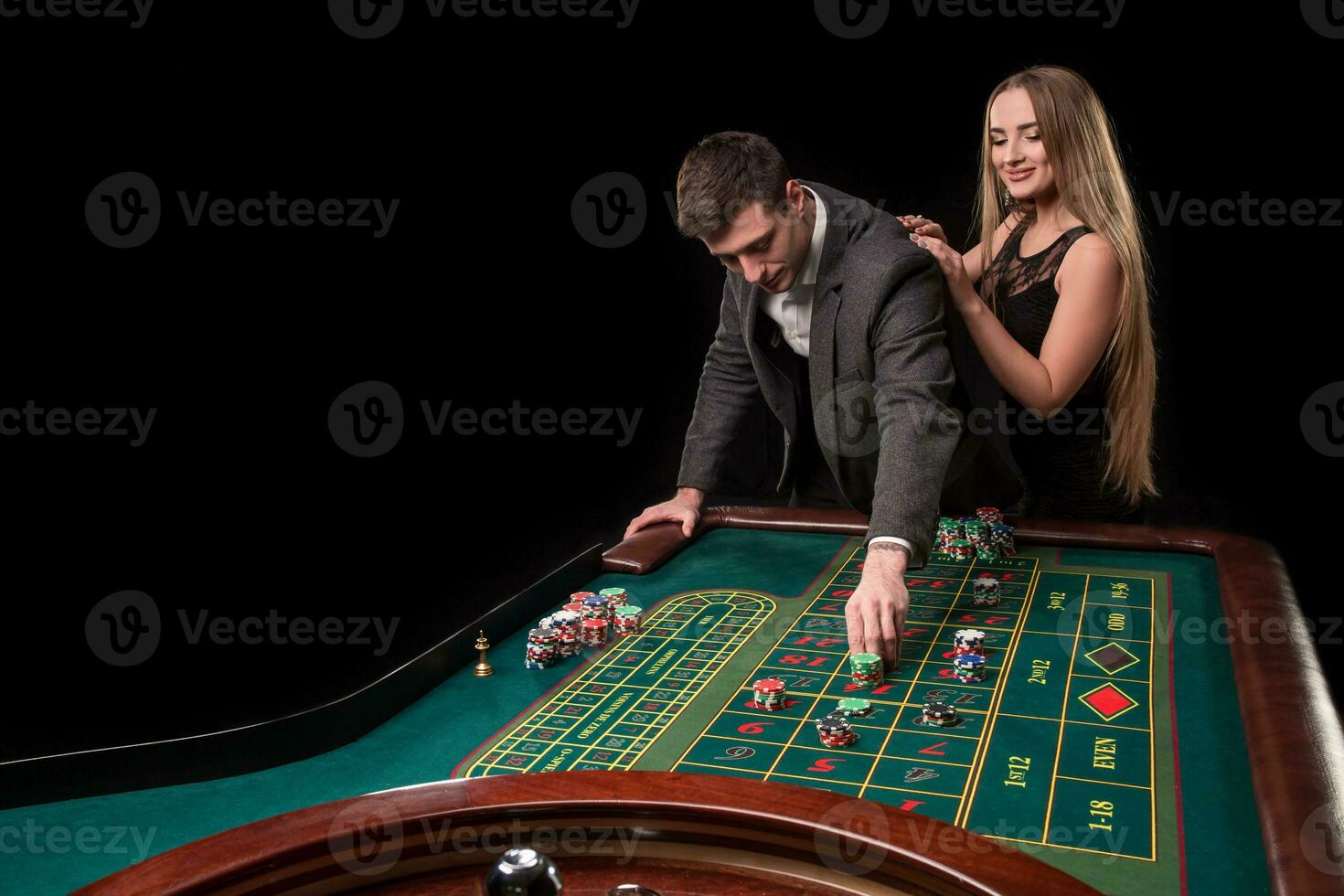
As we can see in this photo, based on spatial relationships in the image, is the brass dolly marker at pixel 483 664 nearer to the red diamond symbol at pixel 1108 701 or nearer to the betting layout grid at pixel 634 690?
the betting layout grid at pixel 634 690

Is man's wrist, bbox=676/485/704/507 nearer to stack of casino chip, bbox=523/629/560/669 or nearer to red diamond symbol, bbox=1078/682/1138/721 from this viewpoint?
stack of casino chip, bbox=523/629/560/669

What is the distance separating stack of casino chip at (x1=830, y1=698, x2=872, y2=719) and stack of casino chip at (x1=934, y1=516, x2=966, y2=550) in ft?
4.35

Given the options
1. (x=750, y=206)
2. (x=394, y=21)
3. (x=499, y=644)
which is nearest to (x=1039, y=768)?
(x=499, y=644)

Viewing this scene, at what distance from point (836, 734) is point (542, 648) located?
2.66 ft

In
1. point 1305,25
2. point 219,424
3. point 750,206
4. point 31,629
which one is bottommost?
point 31,629

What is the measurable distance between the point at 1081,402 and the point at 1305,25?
104 inches

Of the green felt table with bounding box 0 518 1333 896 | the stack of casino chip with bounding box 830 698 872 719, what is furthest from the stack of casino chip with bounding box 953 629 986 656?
the stack of casino chip with bounding box 830 698 872 719

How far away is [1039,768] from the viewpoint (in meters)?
2.21

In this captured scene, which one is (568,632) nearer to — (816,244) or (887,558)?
(887,558)

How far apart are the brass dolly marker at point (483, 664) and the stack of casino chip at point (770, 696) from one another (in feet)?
2.21

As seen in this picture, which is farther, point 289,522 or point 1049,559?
Answer: point 289,522

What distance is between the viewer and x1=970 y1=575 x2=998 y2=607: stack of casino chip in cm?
321

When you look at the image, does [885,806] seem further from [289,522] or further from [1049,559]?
[289,522]

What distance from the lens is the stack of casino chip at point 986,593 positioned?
126 inches
